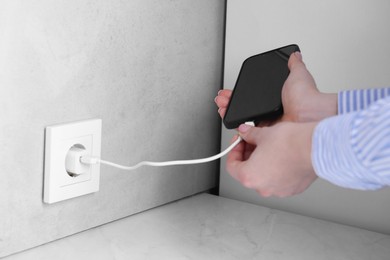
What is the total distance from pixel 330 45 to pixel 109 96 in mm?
375

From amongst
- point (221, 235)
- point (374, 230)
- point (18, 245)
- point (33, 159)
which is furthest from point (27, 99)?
point (374, 230)

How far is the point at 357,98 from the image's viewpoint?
2.87 ft

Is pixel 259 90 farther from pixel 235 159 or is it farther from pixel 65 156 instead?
pixel 65 156

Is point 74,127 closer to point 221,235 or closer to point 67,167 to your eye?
point 67,167

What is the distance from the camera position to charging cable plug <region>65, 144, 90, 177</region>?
91 centimetres

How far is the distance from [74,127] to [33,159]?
0.08 metres

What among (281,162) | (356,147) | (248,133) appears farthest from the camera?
(248,133)

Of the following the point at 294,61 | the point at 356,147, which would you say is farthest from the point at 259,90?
the point at 356,147

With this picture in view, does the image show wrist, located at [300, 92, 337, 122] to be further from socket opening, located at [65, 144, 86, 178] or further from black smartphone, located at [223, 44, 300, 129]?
socket opening, located at [65, 144, 86, 178]

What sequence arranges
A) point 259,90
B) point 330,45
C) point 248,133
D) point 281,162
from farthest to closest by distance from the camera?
point 330,45, point 259,90, point 248,133, point 281,162

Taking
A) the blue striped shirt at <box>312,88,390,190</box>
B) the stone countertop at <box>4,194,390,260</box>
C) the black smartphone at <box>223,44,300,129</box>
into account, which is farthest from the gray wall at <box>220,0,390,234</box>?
the blue striped shirt at <box>312,88,390,190</box>

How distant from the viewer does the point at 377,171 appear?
0.61m

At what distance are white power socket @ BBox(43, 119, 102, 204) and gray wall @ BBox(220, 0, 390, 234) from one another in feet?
1.13

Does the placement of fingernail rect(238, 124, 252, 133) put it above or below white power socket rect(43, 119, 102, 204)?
above
